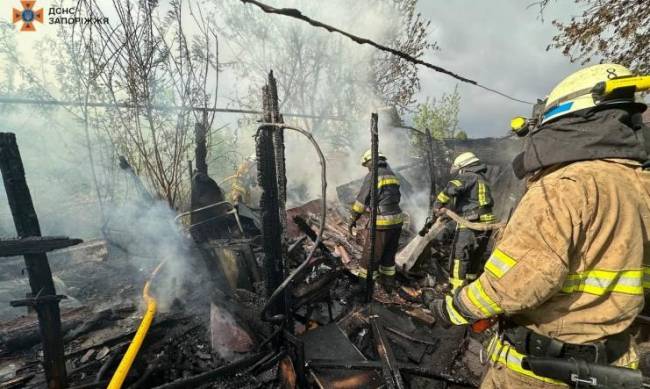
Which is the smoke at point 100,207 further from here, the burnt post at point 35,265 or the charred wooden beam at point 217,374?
the charred wooden beam at point 217,374

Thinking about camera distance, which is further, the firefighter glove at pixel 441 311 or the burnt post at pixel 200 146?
the burnt post at pixel 200 146

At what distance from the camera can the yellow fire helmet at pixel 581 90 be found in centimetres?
149

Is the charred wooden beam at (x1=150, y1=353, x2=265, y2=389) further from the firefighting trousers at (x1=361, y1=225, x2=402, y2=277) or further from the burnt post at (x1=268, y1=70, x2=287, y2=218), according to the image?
the firefighting trousers at (x1=361, y1=225, x2=402, y2=277)

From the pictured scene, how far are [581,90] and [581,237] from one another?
80cm

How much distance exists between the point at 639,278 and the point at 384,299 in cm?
426

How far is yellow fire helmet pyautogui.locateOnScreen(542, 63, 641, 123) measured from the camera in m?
1.49

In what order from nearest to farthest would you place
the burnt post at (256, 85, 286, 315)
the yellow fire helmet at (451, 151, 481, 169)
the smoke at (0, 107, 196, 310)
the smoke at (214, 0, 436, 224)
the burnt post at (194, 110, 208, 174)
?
the burnt post at (256, 85, 286, 315), the smoke at (0, 107, 196, 310), the burnt post at (194, 110, 208, 174), the yellow fire helmet at (451, 151, 481, 169), the smoke at (214, 0, 436, 224)

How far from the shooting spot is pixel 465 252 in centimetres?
547

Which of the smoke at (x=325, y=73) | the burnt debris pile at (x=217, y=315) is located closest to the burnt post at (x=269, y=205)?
the burnt debris pile at (x=217, y=315)

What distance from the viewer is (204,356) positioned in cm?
303

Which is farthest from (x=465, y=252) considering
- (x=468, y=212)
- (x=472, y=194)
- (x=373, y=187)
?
(x=373, y=187)

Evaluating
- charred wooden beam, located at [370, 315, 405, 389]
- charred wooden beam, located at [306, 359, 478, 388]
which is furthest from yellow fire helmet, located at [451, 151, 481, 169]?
charred wooden beam, located at [306, 359, 478, 388]

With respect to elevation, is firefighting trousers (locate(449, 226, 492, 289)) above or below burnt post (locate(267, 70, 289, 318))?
below

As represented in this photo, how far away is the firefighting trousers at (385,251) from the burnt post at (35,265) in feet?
14.3
